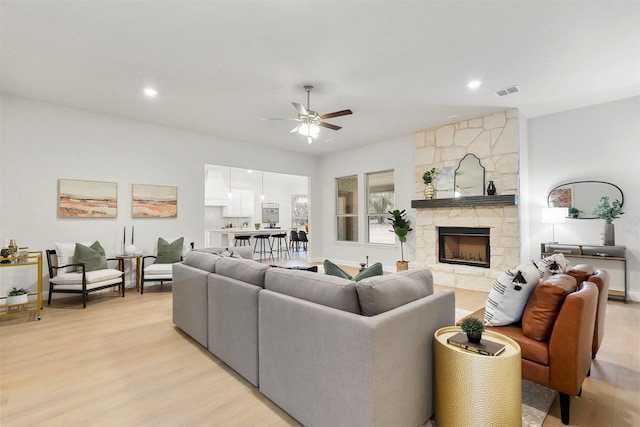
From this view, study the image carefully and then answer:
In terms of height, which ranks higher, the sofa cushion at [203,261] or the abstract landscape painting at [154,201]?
the abstract landscape painting at [154,201]

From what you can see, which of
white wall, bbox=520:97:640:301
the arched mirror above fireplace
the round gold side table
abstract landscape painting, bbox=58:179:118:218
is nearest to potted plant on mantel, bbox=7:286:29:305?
abstract landscape painting, bbox=58:179:118:218

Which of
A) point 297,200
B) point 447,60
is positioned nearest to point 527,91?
point 447,60

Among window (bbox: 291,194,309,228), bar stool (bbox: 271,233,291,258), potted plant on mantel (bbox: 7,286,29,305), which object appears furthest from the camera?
window (bbox: 291,194,309,228)

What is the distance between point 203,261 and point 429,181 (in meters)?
4.41

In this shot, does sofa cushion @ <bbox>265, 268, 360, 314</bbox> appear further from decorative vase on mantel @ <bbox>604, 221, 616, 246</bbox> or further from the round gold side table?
decorative vase on mantel @ <bbox>604, 221, 616, 246</bbox>

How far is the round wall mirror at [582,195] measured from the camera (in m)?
4.68

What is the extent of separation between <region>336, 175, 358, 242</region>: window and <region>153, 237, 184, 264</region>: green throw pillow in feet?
13.4

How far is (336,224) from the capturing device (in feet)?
26.9

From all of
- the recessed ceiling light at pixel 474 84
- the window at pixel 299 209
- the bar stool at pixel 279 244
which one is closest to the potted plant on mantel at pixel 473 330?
the recessed ceiling light at pixel 474 84

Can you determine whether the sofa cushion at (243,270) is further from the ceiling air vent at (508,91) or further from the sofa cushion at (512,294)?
the ceiling air vent at (508,91)

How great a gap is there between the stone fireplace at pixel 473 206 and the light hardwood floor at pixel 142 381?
175cm

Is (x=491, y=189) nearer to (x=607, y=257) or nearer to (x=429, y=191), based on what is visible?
(x=429, y=191)

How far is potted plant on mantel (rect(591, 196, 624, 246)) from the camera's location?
4.52 m

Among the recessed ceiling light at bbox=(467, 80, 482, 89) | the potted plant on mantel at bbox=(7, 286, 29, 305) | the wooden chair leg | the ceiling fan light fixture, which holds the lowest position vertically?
the wooden chair leg
